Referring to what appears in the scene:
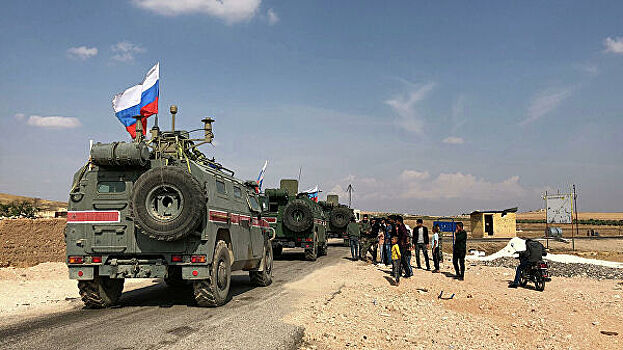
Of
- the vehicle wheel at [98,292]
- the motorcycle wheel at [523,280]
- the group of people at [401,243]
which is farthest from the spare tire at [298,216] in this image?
the vehicle wheel at [98,292]

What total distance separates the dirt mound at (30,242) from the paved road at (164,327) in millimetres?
8050

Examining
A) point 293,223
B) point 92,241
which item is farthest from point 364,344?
point 293,223

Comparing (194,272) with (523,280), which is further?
(523,280)

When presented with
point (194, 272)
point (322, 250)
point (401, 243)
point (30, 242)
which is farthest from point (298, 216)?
point (194, 272)

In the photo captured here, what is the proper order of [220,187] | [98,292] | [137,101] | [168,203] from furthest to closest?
1. [137,101]
2. [220,187]
3. [98,292]
4. [168,203]

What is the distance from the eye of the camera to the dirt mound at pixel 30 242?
16.0 m

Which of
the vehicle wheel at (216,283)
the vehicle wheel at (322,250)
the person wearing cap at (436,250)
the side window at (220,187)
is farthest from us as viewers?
the vehicle wheel at (322,250)

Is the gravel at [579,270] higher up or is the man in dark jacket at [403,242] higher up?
the man in dark jacket at [403,242]

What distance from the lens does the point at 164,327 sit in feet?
24.4

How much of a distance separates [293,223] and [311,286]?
24.1 ft

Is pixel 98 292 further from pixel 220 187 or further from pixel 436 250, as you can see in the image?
pixel 436 250

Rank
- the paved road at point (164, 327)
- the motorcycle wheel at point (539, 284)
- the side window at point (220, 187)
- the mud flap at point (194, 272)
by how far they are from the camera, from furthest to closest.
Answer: the motorcycle wheel at point (539, 284) < the side window at point (220, 187) < the mud flap at point (194, 272) < the paved road at point (164, 327)

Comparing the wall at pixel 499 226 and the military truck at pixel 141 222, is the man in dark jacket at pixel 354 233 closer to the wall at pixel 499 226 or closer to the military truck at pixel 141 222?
the military truck at pixel 141 222

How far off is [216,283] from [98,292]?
2.27m
